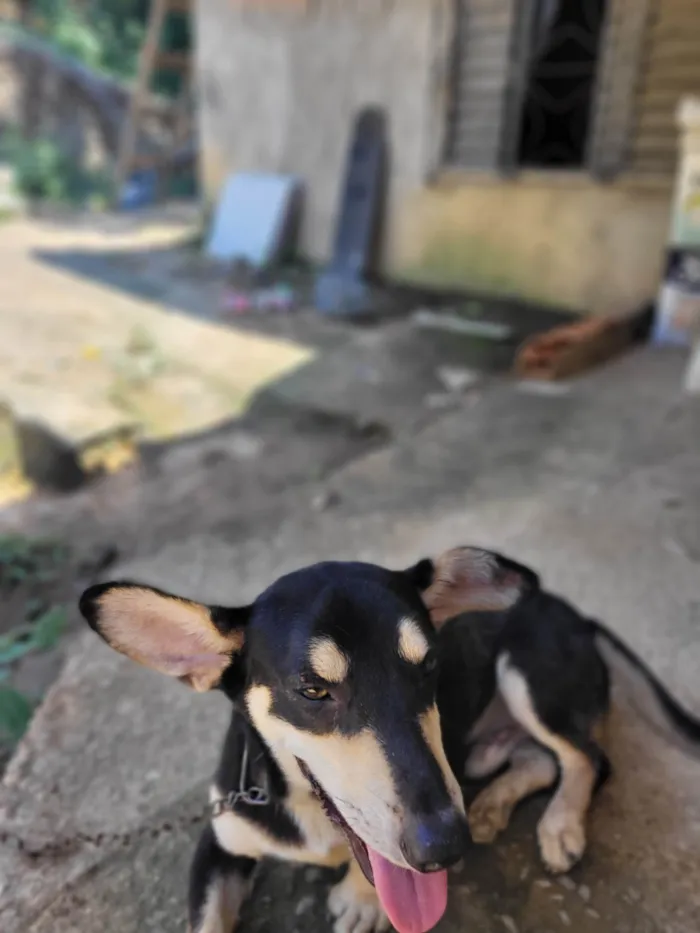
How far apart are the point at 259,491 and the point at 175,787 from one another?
7.81ft

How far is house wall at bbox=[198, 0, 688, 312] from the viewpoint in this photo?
265 inches

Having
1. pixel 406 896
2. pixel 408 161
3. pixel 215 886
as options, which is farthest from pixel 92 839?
pixel 408 161

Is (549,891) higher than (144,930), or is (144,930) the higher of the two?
(549,891)

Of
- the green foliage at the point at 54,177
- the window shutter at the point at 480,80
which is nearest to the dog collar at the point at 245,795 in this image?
→ the window shutter at the point at 480,80

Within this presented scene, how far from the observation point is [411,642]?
1350 millimetres

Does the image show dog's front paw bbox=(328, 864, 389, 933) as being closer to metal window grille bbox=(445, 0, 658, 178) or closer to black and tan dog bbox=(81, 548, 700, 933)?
black and tan dog bbox=(81, 548, 700, 933)

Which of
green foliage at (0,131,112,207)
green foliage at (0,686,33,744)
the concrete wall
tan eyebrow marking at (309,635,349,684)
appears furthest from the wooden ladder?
tan eyebrow marking at (309,635,349,684)

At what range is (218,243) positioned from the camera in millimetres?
10125

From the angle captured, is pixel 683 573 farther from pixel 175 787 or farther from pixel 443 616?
pixel 175 787

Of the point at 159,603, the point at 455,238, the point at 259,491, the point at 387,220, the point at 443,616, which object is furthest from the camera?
the point at 387,220

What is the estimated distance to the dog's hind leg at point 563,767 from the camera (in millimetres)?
1752

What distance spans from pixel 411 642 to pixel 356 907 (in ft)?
2.38

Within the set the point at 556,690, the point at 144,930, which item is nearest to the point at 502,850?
the point at 556,690

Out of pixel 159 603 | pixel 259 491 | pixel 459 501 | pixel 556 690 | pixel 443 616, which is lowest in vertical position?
pixel 259 491
